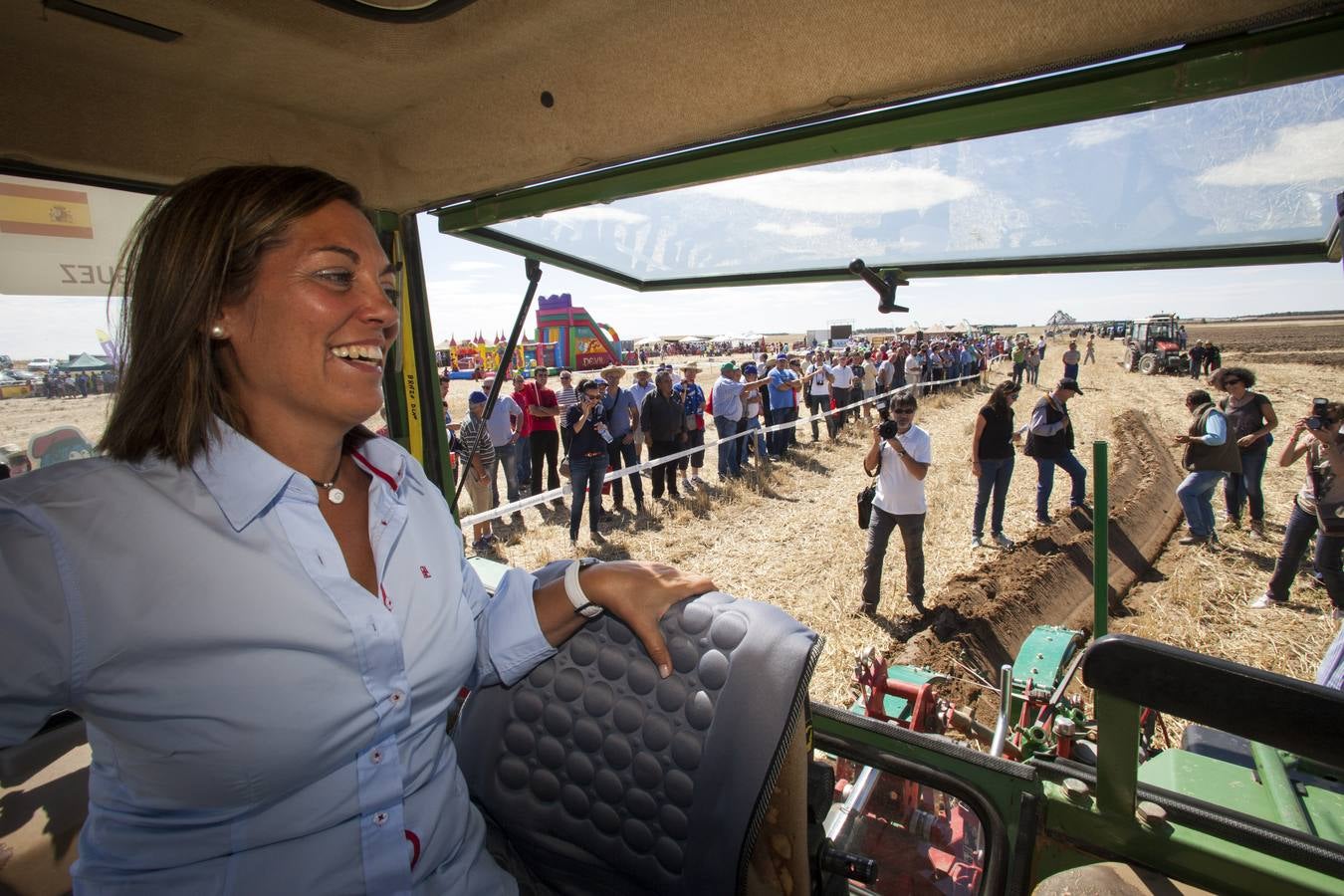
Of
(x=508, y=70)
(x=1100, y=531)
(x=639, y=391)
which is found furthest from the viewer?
(x=639, y=391)

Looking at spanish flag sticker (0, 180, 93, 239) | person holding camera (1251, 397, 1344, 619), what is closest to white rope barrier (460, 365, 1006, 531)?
person holding camera (1251, 397, 1344, 619)

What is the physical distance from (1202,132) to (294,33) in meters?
2.02

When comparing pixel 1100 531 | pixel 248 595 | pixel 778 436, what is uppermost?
pixel 248 595

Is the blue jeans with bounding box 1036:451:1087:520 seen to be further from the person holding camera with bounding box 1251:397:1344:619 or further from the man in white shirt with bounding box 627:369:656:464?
the man in white shirt with bounding box 627:369:656:464

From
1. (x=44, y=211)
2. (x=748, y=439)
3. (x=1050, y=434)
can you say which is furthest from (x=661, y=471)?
(x=44, y=211)

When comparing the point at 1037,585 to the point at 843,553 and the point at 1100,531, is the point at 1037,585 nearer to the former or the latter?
the point at 843,553

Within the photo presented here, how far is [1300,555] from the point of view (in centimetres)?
578

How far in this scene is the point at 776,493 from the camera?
9.67 meters

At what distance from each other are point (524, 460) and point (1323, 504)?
→ 833 centimetres

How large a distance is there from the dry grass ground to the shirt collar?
2.97ft

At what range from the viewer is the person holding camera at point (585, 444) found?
7207 mm

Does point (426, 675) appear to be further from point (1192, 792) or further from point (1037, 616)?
point (1037, 616)

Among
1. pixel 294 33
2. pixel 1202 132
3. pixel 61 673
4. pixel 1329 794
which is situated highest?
pixel 294 33

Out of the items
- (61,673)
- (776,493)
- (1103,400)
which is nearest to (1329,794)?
(61,673)
